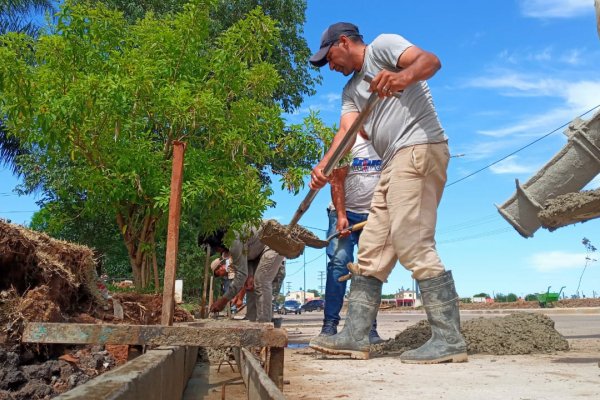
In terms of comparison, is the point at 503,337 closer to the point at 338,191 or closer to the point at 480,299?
the point at 338,191

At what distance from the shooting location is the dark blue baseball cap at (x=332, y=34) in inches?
160

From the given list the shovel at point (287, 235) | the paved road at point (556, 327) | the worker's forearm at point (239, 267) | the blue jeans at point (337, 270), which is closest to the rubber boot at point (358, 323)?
the shovel at point (287, 235)

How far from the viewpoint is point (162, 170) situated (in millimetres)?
6531

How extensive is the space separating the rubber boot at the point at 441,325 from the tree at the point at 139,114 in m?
3.00

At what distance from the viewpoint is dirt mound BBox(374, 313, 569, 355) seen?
4.40 m

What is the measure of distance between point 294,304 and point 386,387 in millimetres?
62329

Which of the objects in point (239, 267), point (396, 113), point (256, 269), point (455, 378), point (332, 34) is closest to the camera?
point (455, 378)

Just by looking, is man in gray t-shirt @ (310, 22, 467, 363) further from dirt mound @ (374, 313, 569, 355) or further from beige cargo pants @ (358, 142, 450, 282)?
dirt mound @ (374, 313, 569, 355)

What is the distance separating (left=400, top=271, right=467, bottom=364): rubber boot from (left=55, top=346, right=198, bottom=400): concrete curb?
1526 mm

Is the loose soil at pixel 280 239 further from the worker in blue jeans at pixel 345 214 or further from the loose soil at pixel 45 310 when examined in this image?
the loose soil at pixel 45 310

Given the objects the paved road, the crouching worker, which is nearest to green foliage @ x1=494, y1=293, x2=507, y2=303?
the paved road

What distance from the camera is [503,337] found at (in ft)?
14.8

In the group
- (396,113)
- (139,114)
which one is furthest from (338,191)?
(139,114)

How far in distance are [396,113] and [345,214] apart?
6.11 feet
